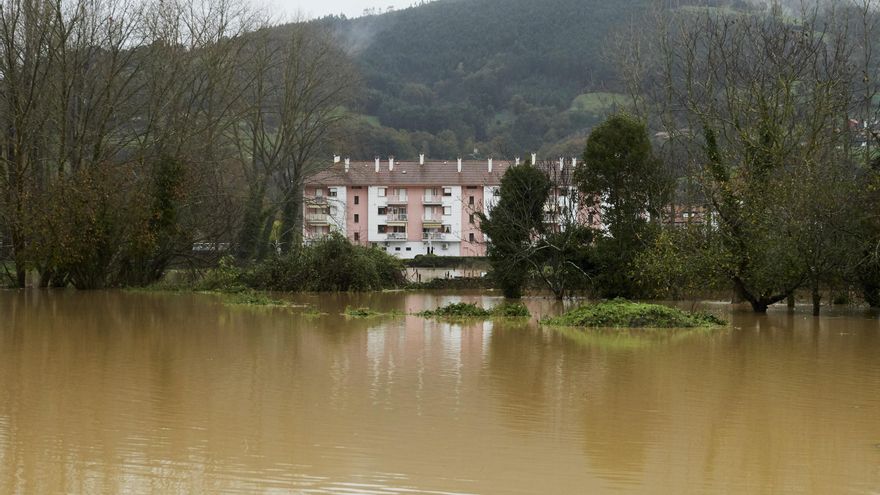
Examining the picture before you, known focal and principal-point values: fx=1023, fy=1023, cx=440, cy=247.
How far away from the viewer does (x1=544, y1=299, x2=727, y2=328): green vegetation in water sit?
81.2ft

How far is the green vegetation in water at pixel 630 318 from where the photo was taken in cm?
2475

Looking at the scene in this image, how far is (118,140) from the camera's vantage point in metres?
45.8

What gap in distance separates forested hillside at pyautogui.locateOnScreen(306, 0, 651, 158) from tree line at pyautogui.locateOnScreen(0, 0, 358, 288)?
242ft

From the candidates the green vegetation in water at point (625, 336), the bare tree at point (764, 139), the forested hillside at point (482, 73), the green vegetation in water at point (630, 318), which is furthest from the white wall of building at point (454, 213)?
the green vegetation in water at point (625, 336)

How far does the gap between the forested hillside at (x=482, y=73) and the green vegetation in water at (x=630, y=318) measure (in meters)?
94.7

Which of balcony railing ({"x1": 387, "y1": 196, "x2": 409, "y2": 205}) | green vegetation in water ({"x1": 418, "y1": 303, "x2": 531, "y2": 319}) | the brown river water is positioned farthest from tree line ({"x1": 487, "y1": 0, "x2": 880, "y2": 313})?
balcony railing ({"x1": 387, "y1": 196, "x2": 409, "y2": 205})

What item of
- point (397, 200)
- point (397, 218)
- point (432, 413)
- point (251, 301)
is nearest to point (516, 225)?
point (251, 301)

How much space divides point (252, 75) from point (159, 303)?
24.0 meters

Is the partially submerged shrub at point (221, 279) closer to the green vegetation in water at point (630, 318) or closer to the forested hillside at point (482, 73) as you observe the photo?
the green vegetation in water at point (630, 318)

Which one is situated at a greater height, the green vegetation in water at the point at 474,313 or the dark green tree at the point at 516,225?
the dark green tree at the point at 516,225

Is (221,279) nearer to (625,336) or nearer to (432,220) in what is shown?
(625,336)

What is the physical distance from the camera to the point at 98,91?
43531 millimetres

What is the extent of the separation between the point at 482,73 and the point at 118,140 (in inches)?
4395

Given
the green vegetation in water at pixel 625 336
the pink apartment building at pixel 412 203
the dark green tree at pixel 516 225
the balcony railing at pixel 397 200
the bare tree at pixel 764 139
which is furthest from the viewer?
the balcony railing at pixel 397 200
